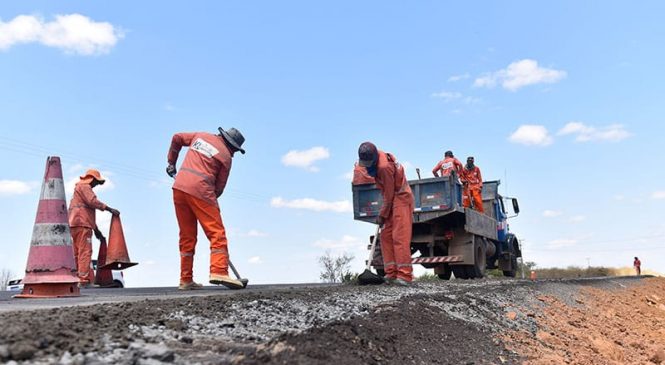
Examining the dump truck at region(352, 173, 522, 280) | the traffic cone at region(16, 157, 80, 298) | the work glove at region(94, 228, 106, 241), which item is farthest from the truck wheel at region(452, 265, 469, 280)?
the traffic cone at region(16, 157, 80, 298)

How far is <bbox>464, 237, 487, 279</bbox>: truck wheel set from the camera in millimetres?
12906

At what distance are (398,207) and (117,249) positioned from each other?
4.93 metres

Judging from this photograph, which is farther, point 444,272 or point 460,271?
point 444,272

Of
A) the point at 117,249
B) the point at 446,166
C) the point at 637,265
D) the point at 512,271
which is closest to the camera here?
the point at 117,249

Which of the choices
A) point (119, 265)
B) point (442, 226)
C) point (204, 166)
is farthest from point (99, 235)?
point (442, 226)

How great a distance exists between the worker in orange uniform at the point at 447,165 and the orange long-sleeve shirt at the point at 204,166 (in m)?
6.32

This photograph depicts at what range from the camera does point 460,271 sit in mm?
13227

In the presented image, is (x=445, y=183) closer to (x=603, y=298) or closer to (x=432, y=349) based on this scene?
(x=603, y=298)

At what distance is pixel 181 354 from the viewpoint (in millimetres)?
2750

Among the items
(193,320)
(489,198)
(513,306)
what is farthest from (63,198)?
(489,198)

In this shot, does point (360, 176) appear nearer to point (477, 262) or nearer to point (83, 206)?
point (477, 262)

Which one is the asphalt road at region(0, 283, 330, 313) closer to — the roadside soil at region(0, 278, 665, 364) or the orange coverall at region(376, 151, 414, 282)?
the roadside soil at region(0, 278, 665, 364)

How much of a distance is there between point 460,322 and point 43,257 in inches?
163

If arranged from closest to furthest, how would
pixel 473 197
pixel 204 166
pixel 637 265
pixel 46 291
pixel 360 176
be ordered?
pixel 46 291, pixel 204 166, pixel 360 176, pixel 473 197, pixel 637 265
